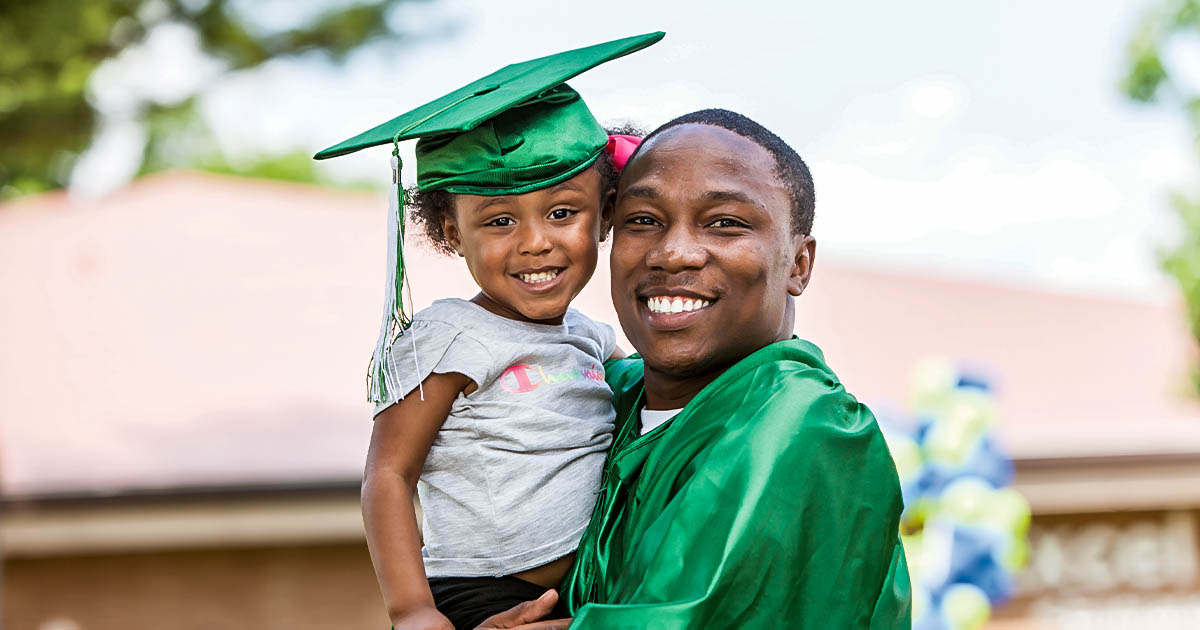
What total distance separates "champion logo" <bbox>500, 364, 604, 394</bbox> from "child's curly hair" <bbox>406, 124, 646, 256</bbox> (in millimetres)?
254

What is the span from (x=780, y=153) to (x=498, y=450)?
2.20 ft

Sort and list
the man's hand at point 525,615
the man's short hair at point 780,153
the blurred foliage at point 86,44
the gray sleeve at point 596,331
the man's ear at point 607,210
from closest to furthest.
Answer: the man's hand at point 525,615
the man's short hair at point 780,153
the man's ear at point 607,210
the gray sleeve at point 596,331
the blurred foliage at point 86,44

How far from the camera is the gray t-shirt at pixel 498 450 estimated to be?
2168mm

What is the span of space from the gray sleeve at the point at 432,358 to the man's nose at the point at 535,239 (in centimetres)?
18

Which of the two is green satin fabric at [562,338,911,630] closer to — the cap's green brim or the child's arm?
the child's arm

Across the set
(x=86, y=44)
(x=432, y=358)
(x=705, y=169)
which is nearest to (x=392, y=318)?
(x=432, y=358)

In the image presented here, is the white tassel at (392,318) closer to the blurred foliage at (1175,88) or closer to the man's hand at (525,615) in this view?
the man's hand at (525,615)

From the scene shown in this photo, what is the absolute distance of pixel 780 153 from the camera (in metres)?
2.15

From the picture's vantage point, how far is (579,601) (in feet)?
6.88

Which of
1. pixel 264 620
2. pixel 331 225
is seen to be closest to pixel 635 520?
pixel 264 620

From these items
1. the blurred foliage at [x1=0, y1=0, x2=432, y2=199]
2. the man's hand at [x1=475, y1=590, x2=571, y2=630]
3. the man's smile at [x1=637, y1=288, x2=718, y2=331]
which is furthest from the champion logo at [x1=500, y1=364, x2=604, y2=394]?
the blurred foliage at [x1=0, y1=0, x2=432, y2=199]

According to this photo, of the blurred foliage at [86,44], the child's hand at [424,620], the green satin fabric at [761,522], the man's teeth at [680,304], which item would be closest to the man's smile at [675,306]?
the man's teeth at [680,304]

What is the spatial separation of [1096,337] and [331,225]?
725cm

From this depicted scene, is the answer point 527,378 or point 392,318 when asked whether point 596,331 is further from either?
point 392,318
